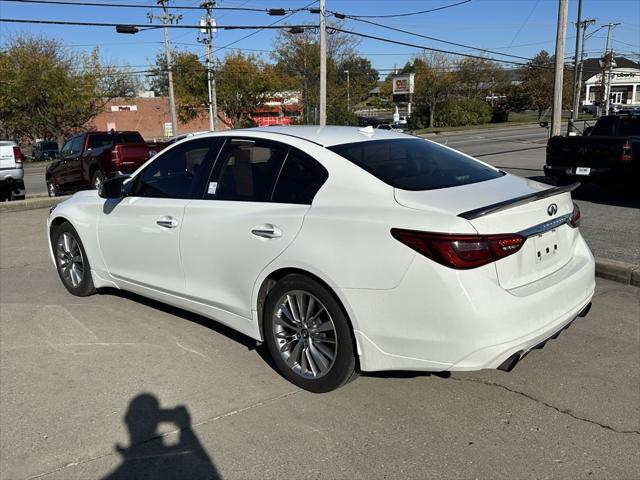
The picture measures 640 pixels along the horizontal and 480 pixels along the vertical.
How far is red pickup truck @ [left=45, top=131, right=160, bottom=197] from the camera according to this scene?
13.6 m

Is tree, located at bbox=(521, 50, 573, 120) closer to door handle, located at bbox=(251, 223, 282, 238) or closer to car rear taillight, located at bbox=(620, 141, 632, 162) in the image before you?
car rear taillight, located at bbox=(620, 141, 632, 162)

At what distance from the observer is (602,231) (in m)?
7.89

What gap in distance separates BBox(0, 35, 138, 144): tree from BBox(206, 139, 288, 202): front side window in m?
43.7

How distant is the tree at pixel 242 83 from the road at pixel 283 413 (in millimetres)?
43994

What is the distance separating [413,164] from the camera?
153 inches

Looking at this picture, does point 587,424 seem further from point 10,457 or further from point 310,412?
point 10,457

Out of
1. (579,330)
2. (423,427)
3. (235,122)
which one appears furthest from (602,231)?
(235,122)

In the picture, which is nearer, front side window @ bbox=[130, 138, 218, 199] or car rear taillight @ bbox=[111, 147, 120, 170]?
front side window @ bbox=[130, 138, 218, 199]

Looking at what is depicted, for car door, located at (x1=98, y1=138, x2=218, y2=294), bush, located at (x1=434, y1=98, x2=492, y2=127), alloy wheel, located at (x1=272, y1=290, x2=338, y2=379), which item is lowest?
alloy wheel, located at (x1=272, y1=290, x2=338, y2=379)


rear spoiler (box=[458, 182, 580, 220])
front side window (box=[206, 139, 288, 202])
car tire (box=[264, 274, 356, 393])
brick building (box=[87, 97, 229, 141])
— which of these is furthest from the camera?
brick building (box=[87, 97, 229, 141])

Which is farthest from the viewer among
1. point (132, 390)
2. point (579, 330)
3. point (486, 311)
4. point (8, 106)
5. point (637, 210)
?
point (8, 106)

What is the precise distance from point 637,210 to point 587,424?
7.40m

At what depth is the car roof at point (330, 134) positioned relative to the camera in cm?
392

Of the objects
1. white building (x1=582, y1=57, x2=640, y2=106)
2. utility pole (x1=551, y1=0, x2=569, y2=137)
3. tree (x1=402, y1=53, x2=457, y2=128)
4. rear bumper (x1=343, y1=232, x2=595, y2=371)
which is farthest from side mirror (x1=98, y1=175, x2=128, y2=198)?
white building (x1=582, y1=57, x2=640, y2=106)
